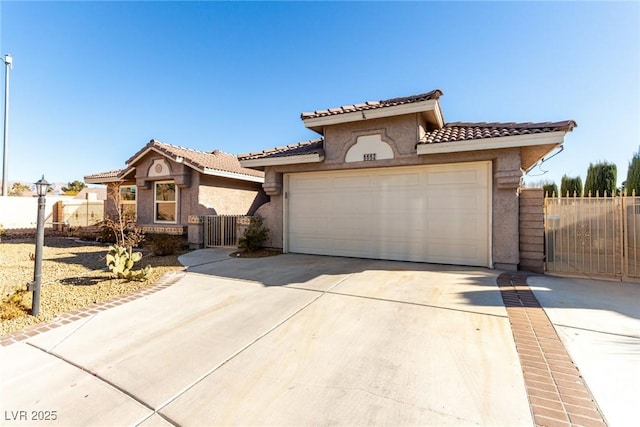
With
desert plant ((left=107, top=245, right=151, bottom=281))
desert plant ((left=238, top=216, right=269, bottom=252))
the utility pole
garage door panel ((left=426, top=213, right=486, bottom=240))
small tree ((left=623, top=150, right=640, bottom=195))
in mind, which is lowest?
desert plant ((left=107, top=245, right=151, bottom=281))

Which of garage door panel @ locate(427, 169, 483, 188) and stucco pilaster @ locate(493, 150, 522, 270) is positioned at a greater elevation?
garage door panel @ locate(427, 169, 483, 188)

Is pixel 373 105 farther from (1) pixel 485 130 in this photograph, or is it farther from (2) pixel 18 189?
(2) pixel 18 189

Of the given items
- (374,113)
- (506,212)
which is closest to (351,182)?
(374,113)

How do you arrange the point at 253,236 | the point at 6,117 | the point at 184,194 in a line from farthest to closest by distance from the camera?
1. the point at 6,117
2. the point at 184,194
3. the point at 253,236

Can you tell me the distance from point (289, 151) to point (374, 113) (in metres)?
3.67

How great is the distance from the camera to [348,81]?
12359 mm

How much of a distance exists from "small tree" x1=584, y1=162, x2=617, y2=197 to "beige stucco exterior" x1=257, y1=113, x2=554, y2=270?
8.96 metres

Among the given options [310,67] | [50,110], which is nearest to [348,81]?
[310,67]

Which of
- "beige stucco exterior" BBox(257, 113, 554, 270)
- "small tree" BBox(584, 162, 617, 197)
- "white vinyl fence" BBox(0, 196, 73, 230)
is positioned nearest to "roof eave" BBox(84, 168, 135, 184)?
"white vinyl fence" BBox(0, 196, 73, 230)

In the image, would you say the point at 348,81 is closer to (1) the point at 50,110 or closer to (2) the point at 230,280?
(2) the point at 230,280

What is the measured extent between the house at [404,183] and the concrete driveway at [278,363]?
9.10ft

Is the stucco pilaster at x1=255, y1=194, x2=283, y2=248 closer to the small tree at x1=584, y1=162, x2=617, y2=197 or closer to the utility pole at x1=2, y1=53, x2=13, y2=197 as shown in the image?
the small tree at x1=584, y1=162, x2=617, y2=197

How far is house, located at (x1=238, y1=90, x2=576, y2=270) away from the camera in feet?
23.6

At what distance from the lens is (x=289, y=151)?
10328 mm
